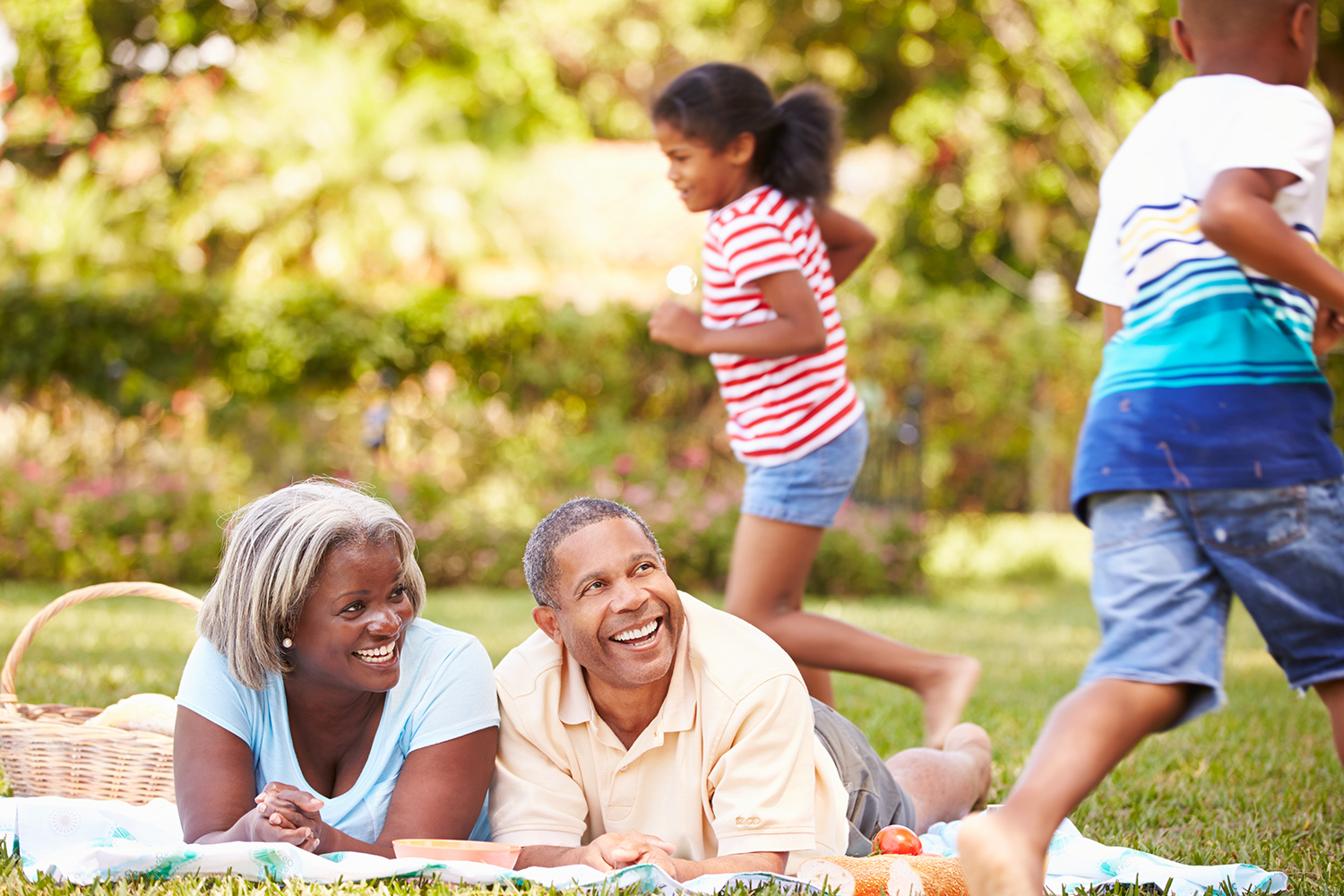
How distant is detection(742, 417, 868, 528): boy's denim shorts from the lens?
12.7ft

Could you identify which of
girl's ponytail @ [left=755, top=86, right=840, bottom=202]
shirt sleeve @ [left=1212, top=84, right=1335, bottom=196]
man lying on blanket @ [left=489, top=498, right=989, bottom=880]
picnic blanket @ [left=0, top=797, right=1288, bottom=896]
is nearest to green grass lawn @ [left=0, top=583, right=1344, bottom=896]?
picnic blanket @ [left=0, top=797, right=1288, bottom=896]

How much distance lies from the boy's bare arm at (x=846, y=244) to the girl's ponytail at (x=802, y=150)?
20 cm

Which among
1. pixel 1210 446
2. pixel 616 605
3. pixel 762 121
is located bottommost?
pixel 616 605

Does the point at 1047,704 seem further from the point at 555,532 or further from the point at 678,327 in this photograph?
the point at 555,532

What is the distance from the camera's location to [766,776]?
2676 millimetres

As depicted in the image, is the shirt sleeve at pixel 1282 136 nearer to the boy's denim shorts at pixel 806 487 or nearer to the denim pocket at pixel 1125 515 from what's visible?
the denim pocket at pixel 1125 515

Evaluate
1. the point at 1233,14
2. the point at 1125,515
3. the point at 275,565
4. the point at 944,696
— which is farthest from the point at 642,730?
the point at 1233,14

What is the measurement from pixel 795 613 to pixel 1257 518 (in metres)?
1.83

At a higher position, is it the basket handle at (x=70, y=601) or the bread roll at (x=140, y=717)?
the basket handle at (x=70, y=601)

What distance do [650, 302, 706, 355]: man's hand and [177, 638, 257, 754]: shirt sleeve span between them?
1597mm

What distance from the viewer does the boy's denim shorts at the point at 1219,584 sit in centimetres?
228

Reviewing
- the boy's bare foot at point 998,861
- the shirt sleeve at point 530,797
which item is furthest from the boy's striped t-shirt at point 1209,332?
the shirt sleeve at point 530,797

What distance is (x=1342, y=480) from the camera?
2.34 metres

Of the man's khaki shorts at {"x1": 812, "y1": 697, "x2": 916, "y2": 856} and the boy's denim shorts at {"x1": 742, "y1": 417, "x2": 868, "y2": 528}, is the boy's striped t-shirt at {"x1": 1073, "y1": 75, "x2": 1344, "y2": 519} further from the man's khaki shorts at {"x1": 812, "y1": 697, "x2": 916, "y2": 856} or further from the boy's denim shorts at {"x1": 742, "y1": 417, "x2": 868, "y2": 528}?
the boy's denim shorts at {"x1": 742, "y1": 417, "x2": 868, "y2": 528}
